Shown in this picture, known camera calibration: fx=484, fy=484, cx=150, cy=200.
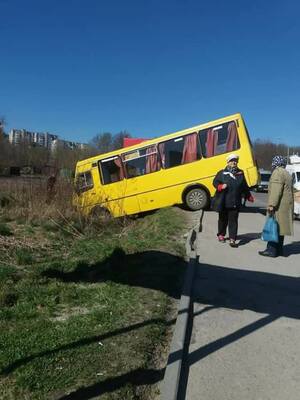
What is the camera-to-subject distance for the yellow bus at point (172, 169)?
16719 millimetres

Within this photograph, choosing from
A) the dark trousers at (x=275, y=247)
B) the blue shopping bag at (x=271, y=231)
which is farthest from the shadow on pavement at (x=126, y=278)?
the dark trousers at (x=275, y=247)

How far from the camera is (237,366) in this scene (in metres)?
4.20

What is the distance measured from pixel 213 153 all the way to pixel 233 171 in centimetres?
692

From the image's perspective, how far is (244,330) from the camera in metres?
5.10

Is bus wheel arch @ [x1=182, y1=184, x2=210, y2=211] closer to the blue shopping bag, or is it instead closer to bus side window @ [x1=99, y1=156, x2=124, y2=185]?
bus side window @ [x1=99, y1=156, x2=124, y2=185]

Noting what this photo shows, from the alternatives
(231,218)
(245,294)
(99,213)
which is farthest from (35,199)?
(245,294)

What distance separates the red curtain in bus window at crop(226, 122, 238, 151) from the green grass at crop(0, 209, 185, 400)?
339 inches

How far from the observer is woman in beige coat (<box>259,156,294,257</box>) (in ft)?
29.4

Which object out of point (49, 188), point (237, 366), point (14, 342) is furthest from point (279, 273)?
point (49, 188)

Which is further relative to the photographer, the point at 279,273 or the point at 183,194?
the point at 183,194

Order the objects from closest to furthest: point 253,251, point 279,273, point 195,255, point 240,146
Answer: point 279,273
point 195,255
point 253,251
point 240,146

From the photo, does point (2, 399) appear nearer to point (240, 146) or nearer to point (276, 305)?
point (276, 305)

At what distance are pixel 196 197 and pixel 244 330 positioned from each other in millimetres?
12149

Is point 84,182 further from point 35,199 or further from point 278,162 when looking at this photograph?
point 278,162
